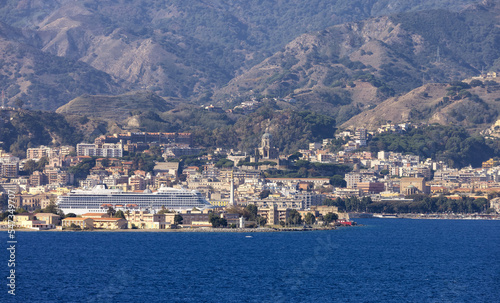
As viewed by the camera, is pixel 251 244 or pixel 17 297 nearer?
pixel 17 297

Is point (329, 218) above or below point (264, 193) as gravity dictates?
below

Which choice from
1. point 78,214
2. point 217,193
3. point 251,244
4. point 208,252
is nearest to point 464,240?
point 251,244

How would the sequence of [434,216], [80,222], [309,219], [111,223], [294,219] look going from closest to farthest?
[111,223]
[80,222]
[294,219]
[309,219]
[434,216]

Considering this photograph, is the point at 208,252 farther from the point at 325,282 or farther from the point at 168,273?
the point at 325,282

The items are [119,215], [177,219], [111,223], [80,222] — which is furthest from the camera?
[119,215]

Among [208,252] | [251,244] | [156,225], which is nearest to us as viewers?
[208,252]

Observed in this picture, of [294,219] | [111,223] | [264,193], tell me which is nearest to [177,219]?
[111,223]

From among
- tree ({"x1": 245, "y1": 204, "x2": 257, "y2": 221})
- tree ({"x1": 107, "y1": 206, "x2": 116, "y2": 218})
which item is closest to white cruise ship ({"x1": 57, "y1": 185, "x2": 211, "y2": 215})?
tree ({"x1": 107, "y1": 206, "x2": 116, "y2": 218})

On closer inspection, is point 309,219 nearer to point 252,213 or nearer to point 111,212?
point 252,213
